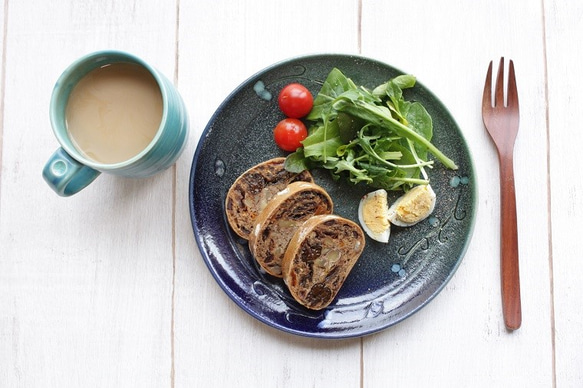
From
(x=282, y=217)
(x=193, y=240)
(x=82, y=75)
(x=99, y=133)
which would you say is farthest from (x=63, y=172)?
(x=282, y=217)

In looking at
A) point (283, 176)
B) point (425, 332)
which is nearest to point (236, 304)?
point (283, 176)

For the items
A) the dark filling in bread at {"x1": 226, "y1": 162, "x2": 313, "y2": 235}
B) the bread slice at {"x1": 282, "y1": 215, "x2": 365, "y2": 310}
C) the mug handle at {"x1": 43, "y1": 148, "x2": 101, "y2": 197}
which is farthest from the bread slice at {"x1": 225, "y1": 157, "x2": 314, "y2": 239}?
the mug handle at {"x1": 43, "y1": 148, "x2": 101, "y2": 197}

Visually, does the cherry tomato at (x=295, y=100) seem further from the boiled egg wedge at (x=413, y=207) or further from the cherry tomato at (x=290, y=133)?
the boiled egg wedge at (x=413, y=207)

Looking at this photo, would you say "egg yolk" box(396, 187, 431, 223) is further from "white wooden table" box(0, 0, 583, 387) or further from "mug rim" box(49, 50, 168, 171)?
"mug rim" box(49, 50, 168, 171)

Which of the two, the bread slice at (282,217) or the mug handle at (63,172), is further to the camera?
the bread slice at (282,217)

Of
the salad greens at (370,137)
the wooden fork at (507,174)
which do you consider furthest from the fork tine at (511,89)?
the salad greens at (370,137)

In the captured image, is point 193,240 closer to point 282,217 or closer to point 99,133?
point 282,217
